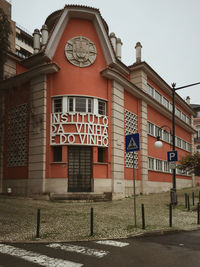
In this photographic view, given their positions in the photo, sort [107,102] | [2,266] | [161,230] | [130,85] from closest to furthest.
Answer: [2,266] → [161,230] → [107,102] → [130,85]

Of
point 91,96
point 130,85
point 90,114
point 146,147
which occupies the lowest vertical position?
point 146,147

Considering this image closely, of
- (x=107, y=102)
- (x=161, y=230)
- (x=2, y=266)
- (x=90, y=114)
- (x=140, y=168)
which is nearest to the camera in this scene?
(x=2, y=266)

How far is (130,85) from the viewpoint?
24922 mm

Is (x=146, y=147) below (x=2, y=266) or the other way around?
the other way around

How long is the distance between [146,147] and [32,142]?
36.7 ft

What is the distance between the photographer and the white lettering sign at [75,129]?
2091 centimetres

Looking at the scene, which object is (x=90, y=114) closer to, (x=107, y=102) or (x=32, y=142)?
(x=107, y=102)

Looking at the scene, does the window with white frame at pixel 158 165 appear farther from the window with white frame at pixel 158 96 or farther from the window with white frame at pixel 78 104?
the window with white frame at pixel 78 104

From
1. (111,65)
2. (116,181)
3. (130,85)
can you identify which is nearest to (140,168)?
(116,181)

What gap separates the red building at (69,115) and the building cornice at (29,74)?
0.07 m

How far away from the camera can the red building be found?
2108 cm

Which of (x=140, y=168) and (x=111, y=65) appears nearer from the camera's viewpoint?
(x=111, y=65)

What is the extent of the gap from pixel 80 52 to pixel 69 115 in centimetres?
496

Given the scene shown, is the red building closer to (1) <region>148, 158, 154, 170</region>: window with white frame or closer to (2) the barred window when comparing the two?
(1) <region>148, 158, 154, 170</region>: window with white frame
